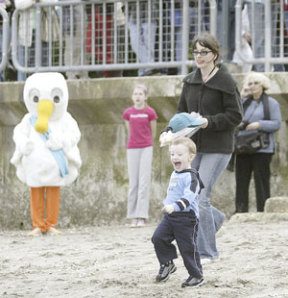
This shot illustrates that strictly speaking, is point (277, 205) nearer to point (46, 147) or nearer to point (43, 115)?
point (46, 147)

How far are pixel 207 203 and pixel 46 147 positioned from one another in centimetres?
414

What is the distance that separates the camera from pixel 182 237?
8.79 meters

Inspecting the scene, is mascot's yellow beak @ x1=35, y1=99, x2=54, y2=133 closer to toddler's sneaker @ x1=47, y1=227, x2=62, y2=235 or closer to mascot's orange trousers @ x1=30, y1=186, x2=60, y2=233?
mascot's orange trousers @ x1=30, y1=186, x2=60, y2=233

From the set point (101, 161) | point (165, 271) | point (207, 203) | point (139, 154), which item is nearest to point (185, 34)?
point (139, 154)

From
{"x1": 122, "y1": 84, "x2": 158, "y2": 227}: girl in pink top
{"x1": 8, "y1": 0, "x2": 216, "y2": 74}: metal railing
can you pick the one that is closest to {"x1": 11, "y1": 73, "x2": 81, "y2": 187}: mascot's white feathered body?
{"x1": 122, "y1": 84, "x2": 158, "y2": 227}: girl in pink top

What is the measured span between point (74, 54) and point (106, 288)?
6847 millimetres

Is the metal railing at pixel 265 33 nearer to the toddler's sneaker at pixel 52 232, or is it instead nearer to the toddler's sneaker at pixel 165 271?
the toddler's sneaker at pixel 52 232

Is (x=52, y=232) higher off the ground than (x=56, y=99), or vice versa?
(x=56, y=99)

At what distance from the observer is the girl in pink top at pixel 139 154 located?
14570 millimetres

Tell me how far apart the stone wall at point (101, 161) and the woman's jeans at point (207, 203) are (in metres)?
4.97

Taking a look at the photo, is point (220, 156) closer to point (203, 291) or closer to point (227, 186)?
point (203, 291)

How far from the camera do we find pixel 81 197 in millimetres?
15766

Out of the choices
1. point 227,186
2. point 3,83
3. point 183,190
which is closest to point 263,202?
point 227,186

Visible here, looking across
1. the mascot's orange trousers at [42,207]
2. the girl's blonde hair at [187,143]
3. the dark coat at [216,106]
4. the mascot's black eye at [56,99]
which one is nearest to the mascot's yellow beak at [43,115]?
the mascot's black eye at [56,99]
